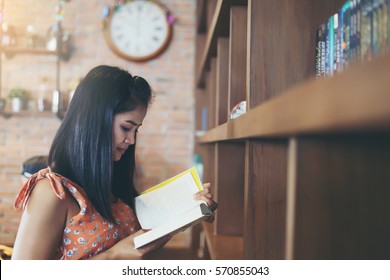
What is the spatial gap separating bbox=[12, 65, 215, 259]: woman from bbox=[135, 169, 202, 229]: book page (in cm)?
4

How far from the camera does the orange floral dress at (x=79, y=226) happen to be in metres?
1.06

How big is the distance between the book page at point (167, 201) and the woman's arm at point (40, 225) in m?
0.26

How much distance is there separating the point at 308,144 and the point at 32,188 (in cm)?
83

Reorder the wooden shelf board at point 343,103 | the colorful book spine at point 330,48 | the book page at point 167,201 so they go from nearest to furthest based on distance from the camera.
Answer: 1. the wooden shelf board at point 343,103
2. the colorful book spine at point 330,48
3. the book page at point 167,201

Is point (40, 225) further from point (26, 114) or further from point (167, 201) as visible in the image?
point (26, 114)

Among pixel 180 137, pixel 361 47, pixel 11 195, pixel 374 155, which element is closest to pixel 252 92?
pixel 361 47

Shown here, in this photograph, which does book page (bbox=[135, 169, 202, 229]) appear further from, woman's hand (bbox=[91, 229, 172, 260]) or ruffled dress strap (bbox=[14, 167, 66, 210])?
ruffled dress strap (bbox=[14, 167, 66, 210])

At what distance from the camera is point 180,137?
3.36 m

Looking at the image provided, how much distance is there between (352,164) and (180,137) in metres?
2.95

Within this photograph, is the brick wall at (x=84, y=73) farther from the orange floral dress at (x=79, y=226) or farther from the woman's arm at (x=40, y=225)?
the woman's arm at (x=40, y=225)

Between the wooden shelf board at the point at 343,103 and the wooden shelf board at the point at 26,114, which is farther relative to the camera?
the wooden shelf board at the point at 26,114

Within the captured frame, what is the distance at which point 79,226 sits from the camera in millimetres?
1139

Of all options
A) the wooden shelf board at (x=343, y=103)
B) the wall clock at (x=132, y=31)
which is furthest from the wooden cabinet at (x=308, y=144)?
the wall clock at (x=132, y=31)
